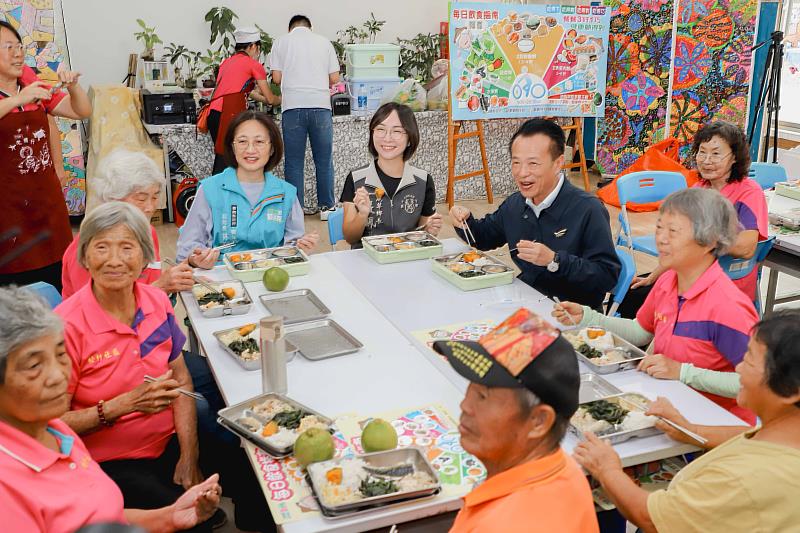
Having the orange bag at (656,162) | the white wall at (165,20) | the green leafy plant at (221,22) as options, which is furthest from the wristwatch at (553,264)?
the white wall at (165,20)

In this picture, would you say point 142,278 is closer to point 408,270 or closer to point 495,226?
point 408,270

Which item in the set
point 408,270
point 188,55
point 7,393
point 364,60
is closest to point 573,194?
point 408,270

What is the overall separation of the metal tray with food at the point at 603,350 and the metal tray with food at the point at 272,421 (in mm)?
866

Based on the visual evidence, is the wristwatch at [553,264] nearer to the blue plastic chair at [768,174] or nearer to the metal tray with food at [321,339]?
the metal tray with food at [321,339]

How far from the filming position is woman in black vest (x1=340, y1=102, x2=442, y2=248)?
372 cm

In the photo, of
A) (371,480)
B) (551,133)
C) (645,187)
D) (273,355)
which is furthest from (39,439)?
(645,187)

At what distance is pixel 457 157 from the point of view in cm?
735

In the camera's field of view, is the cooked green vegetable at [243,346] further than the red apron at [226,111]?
No

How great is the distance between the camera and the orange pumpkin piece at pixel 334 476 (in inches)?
67.5

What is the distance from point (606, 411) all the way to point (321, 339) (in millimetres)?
1027

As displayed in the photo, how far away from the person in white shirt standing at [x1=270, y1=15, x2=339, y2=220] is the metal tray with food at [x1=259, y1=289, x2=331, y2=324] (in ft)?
10.5

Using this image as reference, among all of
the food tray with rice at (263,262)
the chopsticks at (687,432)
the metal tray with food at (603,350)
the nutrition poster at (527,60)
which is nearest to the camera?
the chopsticks at (687,432)


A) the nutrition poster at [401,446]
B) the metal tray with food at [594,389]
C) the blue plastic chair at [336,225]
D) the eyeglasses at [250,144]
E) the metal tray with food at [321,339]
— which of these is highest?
the eyeglasses at [250,144]

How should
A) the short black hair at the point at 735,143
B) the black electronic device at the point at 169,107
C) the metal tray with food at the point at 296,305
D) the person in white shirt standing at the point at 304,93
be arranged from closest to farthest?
1. the metal tray with food at the point at 296,305
2. the short black hair at the point at 735,143
3. the person in white shirt standing at the point at 304,93
4. the black electronic device at the point at 169,107
